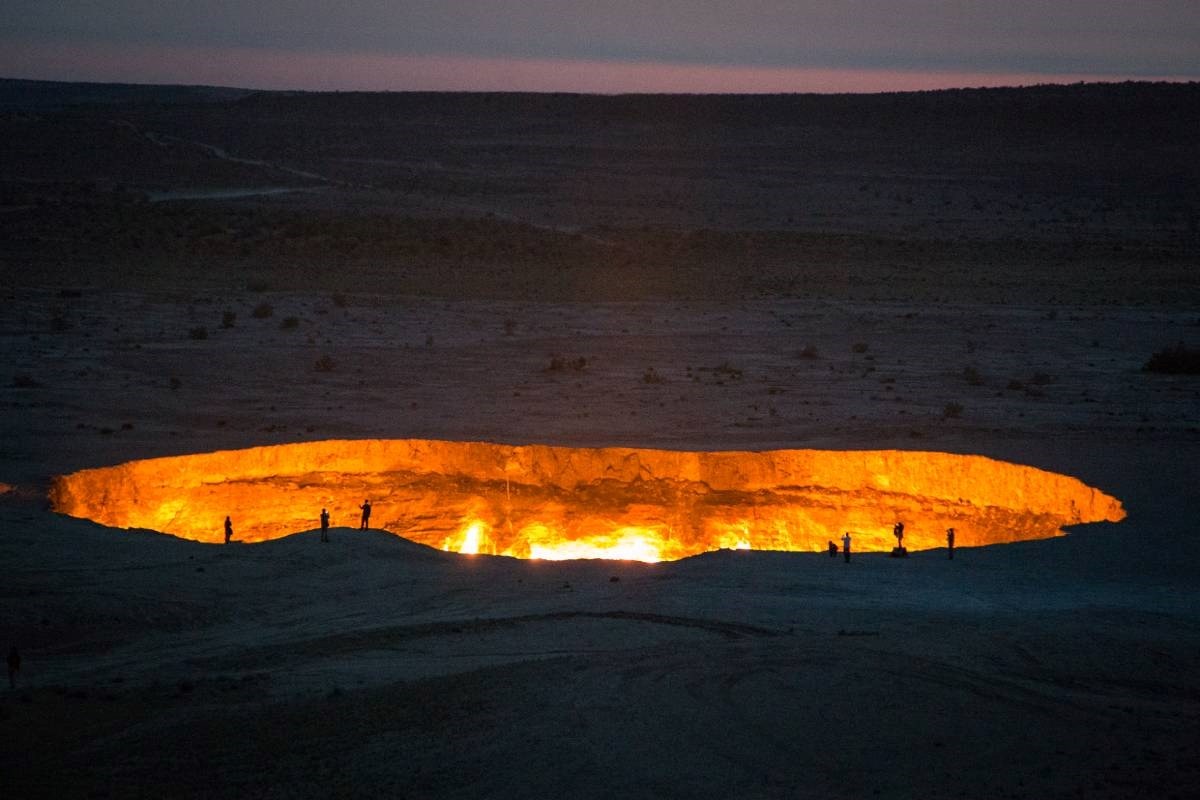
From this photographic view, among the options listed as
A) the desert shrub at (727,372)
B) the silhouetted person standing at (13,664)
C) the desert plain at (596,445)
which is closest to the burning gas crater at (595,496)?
the desert plain at (596,445)

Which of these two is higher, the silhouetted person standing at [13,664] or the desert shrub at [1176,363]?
the desert shrub at [1176,363]

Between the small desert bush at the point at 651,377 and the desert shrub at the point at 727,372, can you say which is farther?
the desert shrub at the point at 727,372

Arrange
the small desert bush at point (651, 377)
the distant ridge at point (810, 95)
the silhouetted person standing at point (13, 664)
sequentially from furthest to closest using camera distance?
1. the distant ridge at point (810, 95)
2. the small desert bush at point (651, 377)
3. the silhouetted person standing at point (13, 664)

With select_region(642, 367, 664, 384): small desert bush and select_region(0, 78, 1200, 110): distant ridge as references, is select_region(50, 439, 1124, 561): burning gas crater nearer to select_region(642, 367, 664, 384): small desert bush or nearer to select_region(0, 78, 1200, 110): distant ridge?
select_region(642, 367, 664, 384): small desert bush

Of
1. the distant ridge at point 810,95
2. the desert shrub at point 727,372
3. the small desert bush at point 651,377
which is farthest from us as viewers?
the distant ridge at point 810,95

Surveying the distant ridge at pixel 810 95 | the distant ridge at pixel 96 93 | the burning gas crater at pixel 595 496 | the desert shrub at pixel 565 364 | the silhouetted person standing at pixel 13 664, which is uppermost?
the distant ridge at pixel 96 93

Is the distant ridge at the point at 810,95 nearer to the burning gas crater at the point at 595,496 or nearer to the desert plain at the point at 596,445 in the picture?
the desert plain at the point at 596,445

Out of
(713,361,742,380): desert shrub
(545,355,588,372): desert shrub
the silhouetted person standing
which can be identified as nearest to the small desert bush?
(713,361,742,380): desert shrub
